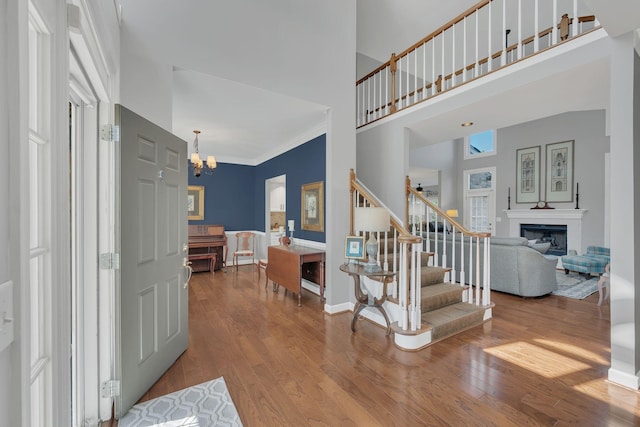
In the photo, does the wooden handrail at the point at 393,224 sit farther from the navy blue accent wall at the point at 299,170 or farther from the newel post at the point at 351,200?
the navy blue accent wall at the point at 299,170

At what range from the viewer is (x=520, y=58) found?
2830mm

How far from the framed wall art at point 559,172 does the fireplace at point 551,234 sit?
68 centimetres

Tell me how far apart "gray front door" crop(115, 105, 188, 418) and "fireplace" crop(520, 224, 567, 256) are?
8.22 meters

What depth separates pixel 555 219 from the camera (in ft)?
22.6

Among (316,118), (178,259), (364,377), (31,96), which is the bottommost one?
(364,377)

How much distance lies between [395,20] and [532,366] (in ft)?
18.2

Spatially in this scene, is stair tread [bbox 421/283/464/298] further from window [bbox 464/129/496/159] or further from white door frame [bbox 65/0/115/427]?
window [bbox 464/129/496/159]

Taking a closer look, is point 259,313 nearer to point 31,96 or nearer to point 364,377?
point 364,377

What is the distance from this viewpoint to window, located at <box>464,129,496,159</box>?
27.3 ft

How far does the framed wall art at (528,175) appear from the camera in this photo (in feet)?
23.9

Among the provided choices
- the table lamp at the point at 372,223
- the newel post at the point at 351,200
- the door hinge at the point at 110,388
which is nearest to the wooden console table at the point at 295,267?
the newel post at the point at 351,200

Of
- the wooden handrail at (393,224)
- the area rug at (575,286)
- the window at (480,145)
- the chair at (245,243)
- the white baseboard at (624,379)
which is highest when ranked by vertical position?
the window at (480,145)

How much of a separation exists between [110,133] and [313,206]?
10.3 ft

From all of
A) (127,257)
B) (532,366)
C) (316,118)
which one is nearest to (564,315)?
(532,366)
